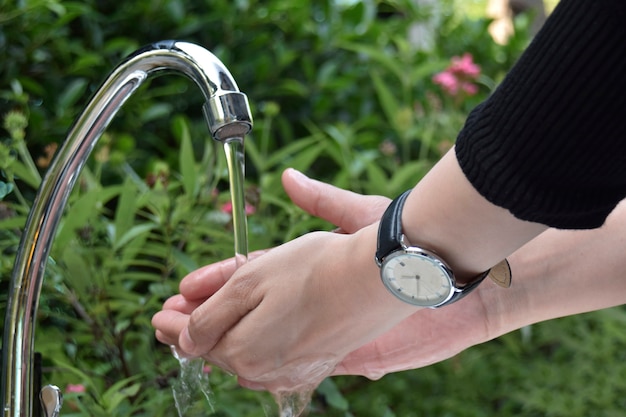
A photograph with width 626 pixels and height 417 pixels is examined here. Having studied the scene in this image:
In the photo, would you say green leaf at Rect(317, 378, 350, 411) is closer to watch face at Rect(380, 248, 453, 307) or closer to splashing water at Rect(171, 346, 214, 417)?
splashing water at Rect(171, 346, 214, 417)

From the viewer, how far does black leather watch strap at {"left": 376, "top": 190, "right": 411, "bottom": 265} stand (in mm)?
839

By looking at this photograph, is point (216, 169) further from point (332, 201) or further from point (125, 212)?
point (332, 201)

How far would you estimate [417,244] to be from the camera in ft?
2.78

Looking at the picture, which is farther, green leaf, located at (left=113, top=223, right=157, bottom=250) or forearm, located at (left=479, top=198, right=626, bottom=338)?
green leaf, located at (left=113, top=223, right=157, bottom=250)

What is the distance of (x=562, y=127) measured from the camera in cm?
73

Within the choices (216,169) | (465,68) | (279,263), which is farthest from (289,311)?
(465,68)

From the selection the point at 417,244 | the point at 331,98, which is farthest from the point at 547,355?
the point at 417,244

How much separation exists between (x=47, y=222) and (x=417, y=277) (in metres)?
0.40

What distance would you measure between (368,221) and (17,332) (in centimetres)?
45

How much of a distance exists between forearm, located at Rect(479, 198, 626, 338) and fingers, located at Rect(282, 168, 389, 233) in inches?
7.3

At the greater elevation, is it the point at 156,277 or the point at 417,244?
the point at 417,244

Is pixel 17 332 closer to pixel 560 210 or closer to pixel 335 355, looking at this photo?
pixel 335 355

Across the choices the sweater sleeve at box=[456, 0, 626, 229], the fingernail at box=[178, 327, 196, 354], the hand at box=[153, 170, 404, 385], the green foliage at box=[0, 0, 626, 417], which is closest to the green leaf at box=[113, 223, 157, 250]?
the green foliage at box=[0, 0, 626, 417]

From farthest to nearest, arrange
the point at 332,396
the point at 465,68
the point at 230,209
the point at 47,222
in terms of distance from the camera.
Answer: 1. the point at 465,68
2. the point at 230,209
3. the point at 332,396
4. the point at 47,222
